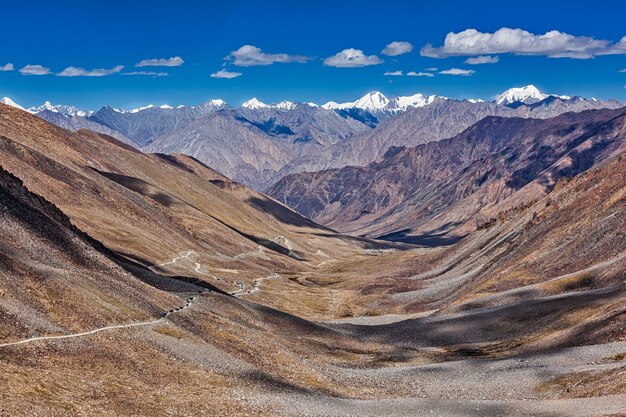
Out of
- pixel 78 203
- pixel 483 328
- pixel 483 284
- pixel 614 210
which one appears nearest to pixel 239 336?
pixel 483 328

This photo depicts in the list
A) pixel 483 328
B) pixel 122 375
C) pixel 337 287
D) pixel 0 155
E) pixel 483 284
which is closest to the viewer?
pixel 122 375

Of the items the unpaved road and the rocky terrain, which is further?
the unpaved road

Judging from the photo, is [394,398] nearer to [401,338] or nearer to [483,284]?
[401,338]

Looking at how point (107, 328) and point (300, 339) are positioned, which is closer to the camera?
point (107, 328)

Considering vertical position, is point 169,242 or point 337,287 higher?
point 169,242

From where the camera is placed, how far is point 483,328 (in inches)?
3494

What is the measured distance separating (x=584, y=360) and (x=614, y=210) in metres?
74.7

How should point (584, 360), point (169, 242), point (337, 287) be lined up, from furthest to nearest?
point (337, 287) → point (169, 242) → point (584, 360)

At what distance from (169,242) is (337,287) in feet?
137

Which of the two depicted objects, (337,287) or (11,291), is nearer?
(11,291)

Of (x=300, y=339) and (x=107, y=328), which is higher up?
(x=107, y=328)

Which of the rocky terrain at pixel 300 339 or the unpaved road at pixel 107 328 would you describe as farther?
the unpaved road at pixel 107 328

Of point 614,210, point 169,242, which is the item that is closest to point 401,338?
point 614,210

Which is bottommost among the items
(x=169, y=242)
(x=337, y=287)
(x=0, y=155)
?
(x=337, y=287)
